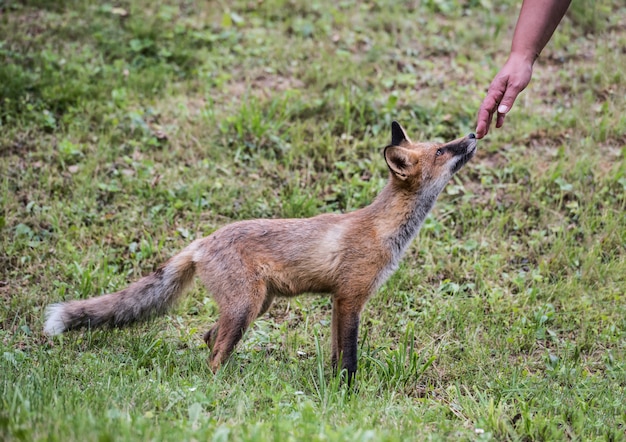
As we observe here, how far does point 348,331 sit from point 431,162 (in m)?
1.70

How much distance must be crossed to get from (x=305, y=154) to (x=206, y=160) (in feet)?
4.22

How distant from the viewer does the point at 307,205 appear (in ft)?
25.6

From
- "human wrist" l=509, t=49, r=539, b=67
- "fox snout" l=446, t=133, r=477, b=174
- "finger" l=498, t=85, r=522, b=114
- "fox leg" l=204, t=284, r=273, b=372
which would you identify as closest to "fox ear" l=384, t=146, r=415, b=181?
"fox snout" l=446, t=133, r=477, b=174

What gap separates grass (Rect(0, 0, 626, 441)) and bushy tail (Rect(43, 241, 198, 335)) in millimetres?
300

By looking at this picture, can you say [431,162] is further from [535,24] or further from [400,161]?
[535,24]

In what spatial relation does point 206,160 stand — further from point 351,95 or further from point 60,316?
point 60,316

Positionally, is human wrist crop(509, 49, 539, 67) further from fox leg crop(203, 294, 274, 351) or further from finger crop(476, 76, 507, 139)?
fox leg crop(203, 294, 274, 351)

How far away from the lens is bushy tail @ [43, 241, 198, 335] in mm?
5543

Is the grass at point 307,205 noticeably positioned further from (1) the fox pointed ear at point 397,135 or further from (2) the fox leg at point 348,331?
(1) the fox pointed ear at point 397,135

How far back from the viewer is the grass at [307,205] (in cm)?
494

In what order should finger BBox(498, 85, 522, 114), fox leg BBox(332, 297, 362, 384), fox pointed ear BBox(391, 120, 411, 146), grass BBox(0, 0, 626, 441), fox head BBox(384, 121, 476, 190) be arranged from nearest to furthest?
grass BBox(0, 0, 626, 441) → finger BBox(498, 85, 522, 114) → fox leg BBox(332, 297, 362, 384) → fox head BBox(384, 121, 476, 190) → fox pointed ear BBox(391, 120, 411, 146)

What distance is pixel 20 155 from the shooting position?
844cm

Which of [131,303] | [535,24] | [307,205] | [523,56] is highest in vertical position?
[535,24]

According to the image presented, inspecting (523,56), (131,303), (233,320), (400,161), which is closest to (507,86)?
(523,56)
